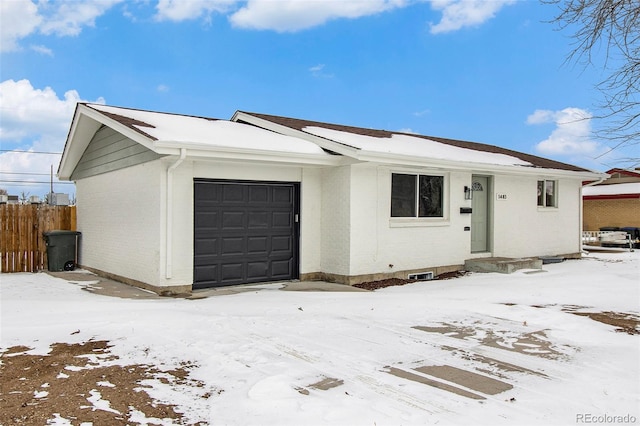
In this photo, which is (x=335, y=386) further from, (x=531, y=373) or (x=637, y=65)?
(x=637, y=65)

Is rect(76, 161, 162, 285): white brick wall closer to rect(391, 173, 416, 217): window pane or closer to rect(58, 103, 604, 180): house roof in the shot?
rect(58, 103, 604, 180): house roof

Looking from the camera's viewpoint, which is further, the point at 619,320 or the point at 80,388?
the point at 619,320

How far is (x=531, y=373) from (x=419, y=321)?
2.27m

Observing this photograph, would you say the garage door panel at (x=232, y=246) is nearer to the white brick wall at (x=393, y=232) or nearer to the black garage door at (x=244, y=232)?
the black garage door at (x=244, y=232)

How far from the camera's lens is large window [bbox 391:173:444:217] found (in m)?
11.5

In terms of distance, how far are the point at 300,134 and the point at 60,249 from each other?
23.5ft

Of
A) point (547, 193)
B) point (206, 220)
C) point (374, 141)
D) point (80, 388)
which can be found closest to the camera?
point (80, 388)

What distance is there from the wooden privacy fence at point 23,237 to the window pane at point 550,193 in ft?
48.4

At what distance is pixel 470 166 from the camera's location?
40.7 feet

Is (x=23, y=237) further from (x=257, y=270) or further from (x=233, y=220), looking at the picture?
(x=257, y=270)

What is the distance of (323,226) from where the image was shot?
11219mm

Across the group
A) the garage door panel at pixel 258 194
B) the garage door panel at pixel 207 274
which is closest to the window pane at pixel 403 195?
the garage door panel at pixel 258 194

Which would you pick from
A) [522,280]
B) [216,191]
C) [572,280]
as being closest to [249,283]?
[216,191]

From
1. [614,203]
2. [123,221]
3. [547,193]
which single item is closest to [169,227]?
[123,221]
